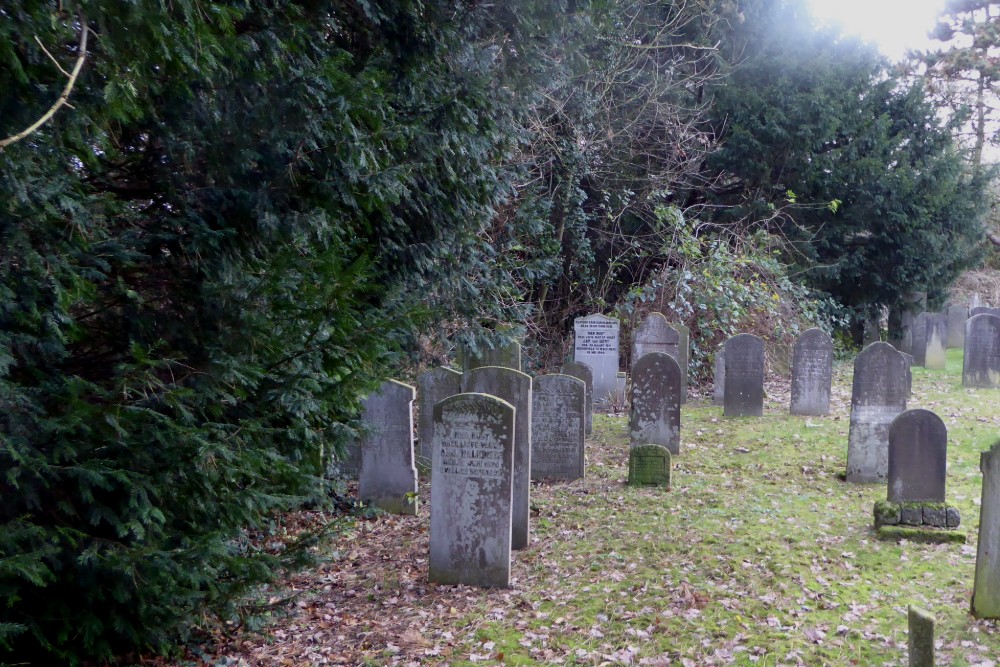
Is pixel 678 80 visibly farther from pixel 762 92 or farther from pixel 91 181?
pixel 91 181

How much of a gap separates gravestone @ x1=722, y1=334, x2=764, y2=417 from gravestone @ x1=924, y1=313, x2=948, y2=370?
26.5 feet

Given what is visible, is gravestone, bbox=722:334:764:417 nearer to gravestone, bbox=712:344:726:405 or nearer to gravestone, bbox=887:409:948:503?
gravestone, bbox=712:344:726:405

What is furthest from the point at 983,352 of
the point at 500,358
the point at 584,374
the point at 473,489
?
the point at 473,489

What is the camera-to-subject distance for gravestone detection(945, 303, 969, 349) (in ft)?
73.5

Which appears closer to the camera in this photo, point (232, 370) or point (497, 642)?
point (232, 370)

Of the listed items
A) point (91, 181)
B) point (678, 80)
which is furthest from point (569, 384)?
point (678, 80)

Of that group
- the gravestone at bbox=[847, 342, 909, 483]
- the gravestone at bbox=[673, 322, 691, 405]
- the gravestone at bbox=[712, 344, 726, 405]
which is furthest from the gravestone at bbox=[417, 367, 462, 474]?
the gravestone at bbox=[712, 344, 726, 405]

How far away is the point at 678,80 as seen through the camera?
17656 mm

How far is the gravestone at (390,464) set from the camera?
7.99m

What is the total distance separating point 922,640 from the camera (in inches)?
146

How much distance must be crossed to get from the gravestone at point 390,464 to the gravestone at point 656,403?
319cm

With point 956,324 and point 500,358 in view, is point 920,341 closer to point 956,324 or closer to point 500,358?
point 956,324

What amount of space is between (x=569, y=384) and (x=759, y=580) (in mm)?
3360

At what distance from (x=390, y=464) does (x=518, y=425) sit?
1.79 m
